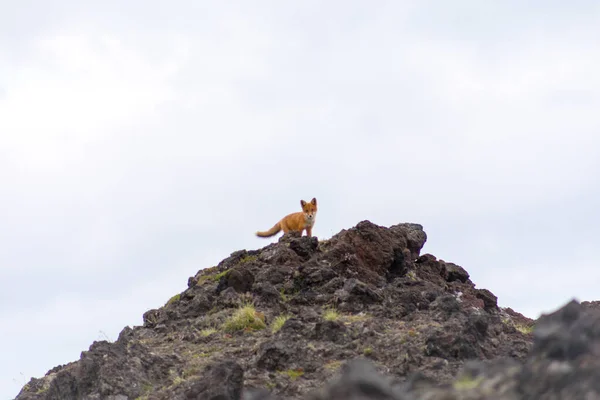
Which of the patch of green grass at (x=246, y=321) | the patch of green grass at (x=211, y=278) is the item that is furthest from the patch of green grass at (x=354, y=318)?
the patch of green grass at (x=211, y=278)

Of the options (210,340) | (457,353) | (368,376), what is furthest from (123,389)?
(368,376)

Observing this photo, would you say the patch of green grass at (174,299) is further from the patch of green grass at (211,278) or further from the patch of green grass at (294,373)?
the patch of green grass at (294,373)

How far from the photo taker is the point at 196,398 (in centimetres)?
1406

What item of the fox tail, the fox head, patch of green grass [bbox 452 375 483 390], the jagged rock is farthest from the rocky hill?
the fox tail

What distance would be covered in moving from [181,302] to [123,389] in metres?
5.64

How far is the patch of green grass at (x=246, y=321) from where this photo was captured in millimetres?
19031

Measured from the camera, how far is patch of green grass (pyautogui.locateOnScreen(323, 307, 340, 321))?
1778cm

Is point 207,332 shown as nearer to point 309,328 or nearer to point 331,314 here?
point 331,314

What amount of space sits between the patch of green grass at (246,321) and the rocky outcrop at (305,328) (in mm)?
26

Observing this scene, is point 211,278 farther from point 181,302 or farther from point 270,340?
point 270,340

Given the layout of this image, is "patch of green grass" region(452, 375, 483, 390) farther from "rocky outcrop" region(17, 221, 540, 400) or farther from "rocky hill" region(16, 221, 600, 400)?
"rocky outcrop" region(17, 221, 540, 400)

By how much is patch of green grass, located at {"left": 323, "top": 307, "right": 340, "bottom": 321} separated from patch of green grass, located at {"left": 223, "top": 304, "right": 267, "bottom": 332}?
136 centimetres

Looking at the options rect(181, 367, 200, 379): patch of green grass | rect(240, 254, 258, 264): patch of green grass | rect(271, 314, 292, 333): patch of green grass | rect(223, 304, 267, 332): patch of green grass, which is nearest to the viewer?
rect(181, 367, 200, 379): patch of green grass

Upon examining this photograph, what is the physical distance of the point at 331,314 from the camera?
18.2 m
